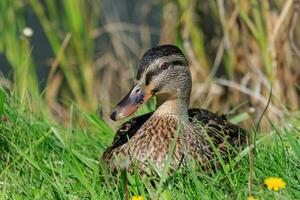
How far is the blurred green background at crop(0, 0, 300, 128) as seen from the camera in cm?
599

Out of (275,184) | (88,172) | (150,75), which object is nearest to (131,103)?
(150,75)

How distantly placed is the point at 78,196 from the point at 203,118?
1.14 meters

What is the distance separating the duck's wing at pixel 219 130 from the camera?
4.26m

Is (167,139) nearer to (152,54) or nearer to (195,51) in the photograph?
(152,54)

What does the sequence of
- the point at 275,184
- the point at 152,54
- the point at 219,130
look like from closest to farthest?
the point at 275,184
the point at 152,54
the point at 219,130

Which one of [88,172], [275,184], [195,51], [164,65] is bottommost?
[195,51]

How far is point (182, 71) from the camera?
14.8ft

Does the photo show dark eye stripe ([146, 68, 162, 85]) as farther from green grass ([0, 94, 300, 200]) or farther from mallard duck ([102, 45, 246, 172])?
green grass ([0, 94, 300, 200])

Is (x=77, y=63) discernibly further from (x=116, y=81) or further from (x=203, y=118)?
(x=203, y=118)

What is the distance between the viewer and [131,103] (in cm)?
415

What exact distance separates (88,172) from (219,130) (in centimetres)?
69

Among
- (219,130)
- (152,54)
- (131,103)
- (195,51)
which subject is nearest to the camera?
(131,103)

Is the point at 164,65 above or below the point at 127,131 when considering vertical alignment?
above

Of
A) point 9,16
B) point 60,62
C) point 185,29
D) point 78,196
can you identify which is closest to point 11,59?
point 9,16
